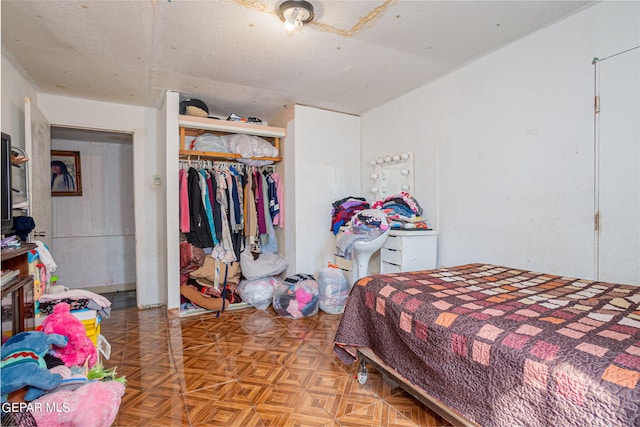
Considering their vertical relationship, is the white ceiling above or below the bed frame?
above

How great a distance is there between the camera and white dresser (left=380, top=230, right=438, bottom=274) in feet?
9.29

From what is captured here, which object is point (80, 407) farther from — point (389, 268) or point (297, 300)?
point (389, 268)

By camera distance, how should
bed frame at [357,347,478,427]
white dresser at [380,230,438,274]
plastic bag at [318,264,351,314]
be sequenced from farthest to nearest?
plastic bag at [318,264,351,314] → white dresser at [380,230,438,274] → bed frame at [357,347,478,427]

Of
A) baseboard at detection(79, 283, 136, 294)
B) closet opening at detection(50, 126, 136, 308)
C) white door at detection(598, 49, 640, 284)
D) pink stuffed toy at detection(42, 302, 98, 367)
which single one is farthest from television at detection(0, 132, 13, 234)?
white door at detection(598, 49, 640, 284)

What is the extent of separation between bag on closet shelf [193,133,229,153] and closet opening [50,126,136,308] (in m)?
1.46

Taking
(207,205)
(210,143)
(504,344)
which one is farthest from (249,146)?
(504,344)

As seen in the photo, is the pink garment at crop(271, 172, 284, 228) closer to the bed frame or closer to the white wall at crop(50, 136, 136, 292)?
the bed frame

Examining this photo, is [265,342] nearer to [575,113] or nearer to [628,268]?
[628,268]

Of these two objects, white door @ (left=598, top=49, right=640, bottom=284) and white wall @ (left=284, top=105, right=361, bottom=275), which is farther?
white wall @ (left=284, top=105, right=361, bottom=275)

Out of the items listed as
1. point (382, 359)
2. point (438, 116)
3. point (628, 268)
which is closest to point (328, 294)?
point (382, 359)

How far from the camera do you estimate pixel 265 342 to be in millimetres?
2621

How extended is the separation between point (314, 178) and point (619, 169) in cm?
271

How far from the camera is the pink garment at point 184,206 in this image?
10.9 feet

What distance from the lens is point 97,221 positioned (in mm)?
4547
